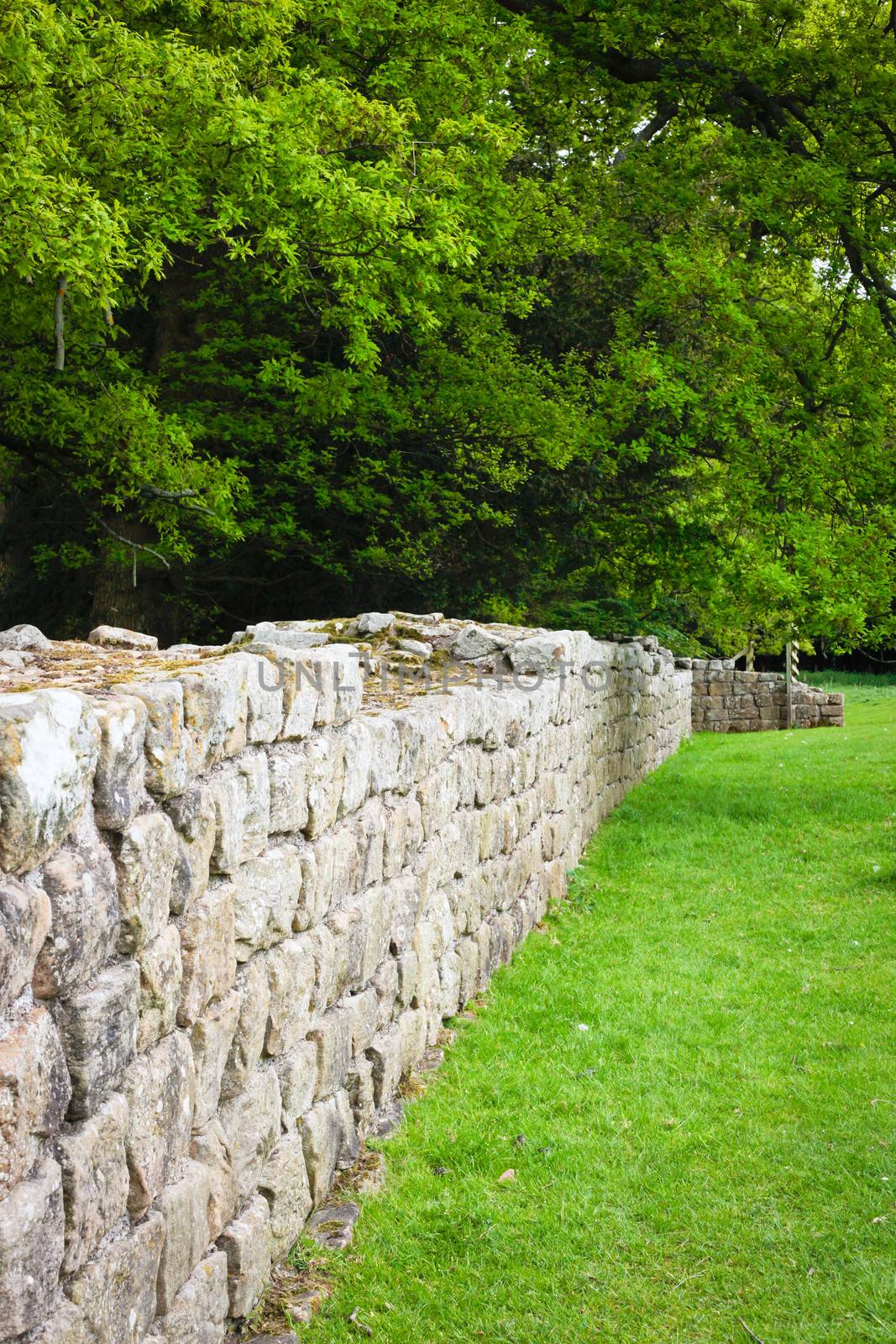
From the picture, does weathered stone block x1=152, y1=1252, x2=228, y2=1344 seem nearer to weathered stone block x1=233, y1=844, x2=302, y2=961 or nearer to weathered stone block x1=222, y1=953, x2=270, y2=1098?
weathered stone block x1=222, y1=953, x2=270, y2=1098

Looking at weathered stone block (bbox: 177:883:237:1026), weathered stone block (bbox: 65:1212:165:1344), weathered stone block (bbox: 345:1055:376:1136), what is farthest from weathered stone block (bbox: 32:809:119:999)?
weathered stone block (bbox: 345:1055:376:1136)

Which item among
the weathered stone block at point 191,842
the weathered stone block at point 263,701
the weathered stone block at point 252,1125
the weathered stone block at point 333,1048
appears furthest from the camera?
the weathered stone block at point 333,1048

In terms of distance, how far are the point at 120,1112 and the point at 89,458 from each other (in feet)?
30.1

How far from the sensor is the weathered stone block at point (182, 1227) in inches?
104

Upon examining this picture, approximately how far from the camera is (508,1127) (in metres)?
4.59

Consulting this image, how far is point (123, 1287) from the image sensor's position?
243 centimetres

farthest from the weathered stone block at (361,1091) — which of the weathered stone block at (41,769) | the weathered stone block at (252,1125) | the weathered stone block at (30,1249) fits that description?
the weathered stone block at (41,769)

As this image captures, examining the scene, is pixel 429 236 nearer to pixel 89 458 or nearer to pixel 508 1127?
pixel 89 458

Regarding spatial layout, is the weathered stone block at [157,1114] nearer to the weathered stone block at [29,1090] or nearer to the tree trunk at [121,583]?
the weathered stone block at [29,1090]

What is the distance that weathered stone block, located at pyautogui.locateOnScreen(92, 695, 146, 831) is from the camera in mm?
2396

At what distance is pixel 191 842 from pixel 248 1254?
119 cm

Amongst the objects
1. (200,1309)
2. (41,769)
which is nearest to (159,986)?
(41,769)

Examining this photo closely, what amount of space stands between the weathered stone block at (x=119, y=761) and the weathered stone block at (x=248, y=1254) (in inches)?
52.1

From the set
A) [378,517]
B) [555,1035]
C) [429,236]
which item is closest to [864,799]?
[378,517]
